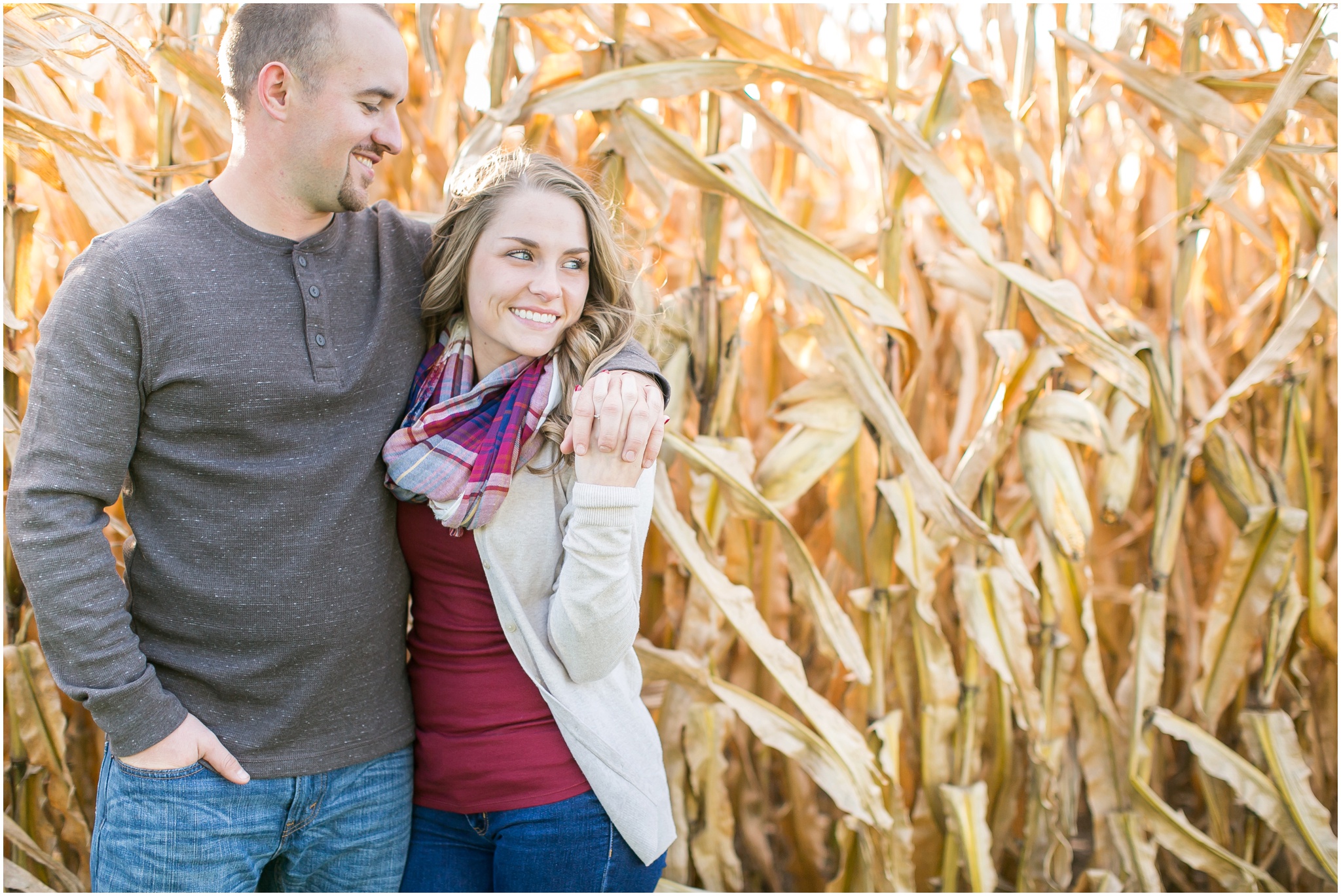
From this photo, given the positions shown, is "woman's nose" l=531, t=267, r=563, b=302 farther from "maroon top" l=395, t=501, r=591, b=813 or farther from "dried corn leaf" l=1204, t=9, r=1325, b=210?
"dried corn leaf" l=1204, t=9, r=1325, b=210

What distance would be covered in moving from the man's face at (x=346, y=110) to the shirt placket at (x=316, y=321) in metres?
0.08

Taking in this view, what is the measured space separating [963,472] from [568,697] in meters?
0.72

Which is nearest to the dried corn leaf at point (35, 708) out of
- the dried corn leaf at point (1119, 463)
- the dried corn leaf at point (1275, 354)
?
the dried corn leaf at point (1119, 463)

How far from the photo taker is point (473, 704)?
3.61 ft

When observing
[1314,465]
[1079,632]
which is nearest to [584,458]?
[1079,632]

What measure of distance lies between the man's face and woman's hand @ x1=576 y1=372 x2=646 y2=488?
0.39 meters

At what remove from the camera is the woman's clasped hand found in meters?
0.97

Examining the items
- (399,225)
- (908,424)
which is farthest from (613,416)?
(908,424)

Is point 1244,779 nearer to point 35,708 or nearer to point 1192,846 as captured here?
point 1192,846

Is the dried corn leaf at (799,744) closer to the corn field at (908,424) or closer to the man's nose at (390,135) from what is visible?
the corn field at (908,424)

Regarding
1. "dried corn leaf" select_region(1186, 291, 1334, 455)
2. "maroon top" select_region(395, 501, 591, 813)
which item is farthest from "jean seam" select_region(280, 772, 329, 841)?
"dried corn leaf" select_region(1186, 291, 1334, 455)

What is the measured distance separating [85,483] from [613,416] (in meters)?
0.56

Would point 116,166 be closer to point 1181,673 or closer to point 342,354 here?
point 342,354

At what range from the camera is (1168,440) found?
4.85 feet
